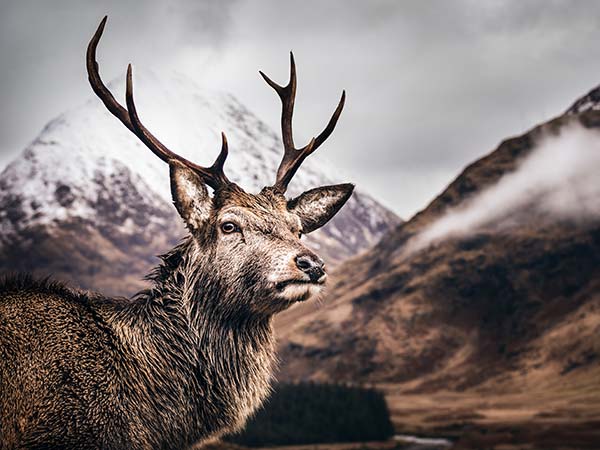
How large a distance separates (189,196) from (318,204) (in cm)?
186

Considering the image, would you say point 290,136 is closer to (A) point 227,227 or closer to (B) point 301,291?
(A) point 227,227

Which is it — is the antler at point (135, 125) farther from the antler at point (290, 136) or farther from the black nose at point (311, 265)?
the black nose at point (311, 265)

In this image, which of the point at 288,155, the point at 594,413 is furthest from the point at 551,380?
the point at 288,155

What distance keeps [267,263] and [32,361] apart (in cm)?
253

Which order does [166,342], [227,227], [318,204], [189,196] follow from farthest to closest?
[318,204] < [227,227] < [189,196] < [166,342]

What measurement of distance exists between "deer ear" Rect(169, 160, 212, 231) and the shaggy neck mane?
35 cm

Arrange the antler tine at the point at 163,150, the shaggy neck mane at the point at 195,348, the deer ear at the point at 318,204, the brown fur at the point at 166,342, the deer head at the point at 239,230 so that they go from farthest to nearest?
the deer ear at the point at 318,204 → the antler tine at the point at 163,150 → the deer head at the point at 239,230 → the shaggy neck mane at the point at 195,348 → the brown fur at the point at 166,342

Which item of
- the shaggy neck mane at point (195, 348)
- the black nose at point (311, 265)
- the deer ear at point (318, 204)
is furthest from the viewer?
the deer ear at point (318, 204)

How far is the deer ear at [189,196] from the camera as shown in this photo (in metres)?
7.54

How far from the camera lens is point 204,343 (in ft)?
24.9

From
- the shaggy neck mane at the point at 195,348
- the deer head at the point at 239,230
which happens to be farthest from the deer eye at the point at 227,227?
the shaggy neck mane at the point at 195,348

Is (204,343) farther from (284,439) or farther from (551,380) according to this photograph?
(551,380)

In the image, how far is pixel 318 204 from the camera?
8.97 metres

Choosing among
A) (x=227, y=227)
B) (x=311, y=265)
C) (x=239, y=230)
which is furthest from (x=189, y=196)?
(x=311, y=265)
